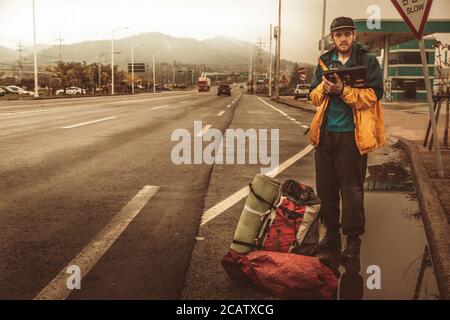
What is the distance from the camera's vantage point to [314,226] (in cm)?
398

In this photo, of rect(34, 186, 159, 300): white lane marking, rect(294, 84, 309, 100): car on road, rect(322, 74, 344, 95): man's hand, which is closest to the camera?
rect(34, 186, 159, 300): white lane marking

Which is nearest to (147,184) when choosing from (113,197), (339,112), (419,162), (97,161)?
(113,197)

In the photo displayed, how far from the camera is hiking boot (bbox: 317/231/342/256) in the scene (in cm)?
433

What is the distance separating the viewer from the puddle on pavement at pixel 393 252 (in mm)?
3592

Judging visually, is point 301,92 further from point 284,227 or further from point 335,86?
point 284,227

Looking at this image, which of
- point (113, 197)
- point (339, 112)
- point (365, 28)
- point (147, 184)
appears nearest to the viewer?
point (339, 112)

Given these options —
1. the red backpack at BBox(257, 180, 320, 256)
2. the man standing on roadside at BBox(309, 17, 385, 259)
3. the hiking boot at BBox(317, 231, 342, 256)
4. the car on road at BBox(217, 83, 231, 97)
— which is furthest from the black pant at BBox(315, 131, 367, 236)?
the car on road at BBox(217, 83, 231, 97)

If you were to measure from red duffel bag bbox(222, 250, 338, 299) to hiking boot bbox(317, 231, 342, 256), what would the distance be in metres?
0.77

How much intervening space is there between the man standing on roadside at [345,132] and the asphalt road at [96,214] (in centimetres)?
133

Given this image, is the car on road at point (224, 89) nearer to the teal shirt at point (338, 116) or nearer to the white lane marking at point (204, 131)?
the white lane marking at point (204, 131)

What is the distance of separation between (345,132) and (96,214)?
2728 millimetres

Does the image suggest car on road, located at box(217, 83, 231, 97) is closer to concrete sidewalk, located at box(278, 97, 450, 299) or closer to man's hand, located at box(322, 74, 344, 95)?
concrete sidewalk, located at box(278, 97, 450, 299)
